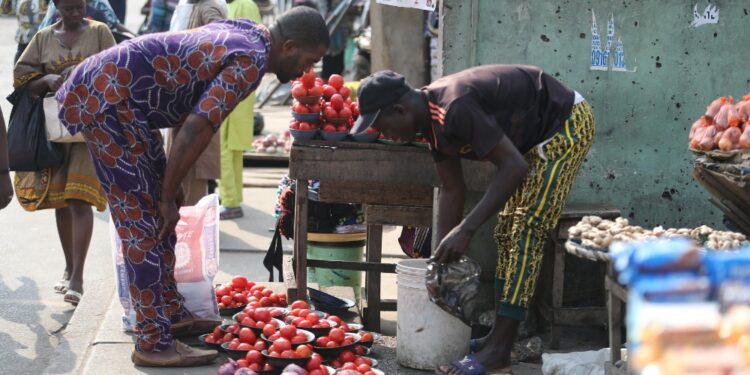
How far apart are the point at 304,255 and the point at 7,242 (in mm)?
3452

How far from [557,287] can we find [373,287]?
1056 millimetres

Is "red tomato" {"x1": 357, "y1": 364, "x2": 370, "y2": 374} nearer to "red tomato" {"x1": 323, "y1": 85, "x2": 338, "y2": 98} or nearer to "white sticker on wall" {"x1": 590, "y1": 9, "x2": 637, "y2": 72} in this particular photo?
"red tomato" {"x1": 323, "y1": 85, "x2": 338, "y2": 98}

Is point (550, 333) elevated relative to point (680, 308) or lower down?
lower down

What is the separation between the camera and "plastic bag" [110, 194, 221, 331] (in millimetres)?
5320

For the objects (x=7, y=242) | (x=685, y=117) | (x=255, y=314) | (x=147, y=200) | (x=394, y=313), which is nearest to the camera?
(x=147, y=200)

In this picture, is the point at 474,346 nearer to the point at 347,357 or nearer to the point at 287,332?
the point at 347,357

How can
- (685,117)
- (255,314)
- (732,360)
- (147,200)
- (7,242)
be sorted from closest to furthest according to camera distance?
1. (732,360)
2. (147,200)
3. (255,314)
4. (685,117)
5. (7,242)

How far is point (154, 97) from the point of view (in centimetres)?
457

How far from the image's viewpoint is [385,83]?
4324 mm

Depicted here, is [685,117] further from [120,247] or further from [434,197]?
[120,247]

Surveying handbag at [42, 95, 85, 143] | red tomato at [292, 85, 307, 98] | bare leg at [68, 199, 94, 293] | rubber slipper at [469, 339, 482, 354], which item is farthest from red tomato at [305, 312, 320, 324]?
handbag at [42, 95, 85, 143]

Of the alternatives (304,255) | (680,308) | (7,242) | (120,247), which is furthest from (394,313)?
(680,308)

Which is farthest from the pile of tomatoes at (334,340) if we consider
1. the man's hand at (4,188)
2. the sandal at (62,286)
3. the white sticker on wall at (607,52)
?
Answer: the sandal at (62,286)

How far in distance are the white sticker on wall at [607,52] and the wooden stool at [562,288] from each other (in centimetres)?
78
